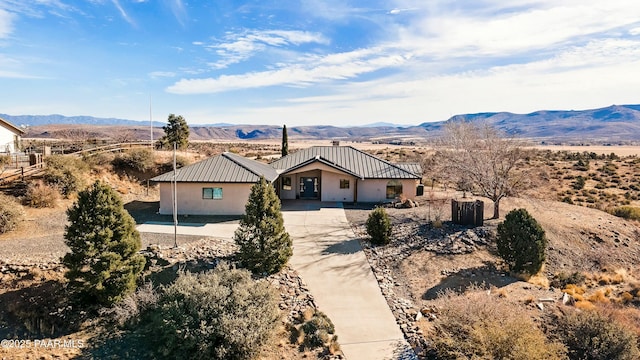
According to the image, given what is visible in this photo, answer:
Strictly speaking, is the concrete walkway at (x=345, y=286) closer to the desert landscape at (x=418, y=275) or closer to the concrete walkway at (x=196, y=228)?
the desert landscape at (x=418, y=275)

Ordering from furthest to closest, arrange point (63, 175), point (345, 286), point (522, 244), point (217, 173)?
point (217, 173) → point (63, 175) → point (522, 244) → point (345, 286)

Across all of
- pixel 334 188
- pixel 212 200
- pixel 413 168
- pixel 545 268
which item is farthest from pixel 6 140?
pixel 545 268

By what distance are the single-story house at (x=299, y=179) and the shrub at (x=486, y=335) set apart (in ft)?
50.0

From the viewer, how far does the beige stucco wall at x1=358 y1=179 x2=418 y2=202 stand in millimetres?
29391

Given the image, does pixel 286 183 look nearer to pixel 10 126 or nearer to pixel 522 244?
pixel 522 244

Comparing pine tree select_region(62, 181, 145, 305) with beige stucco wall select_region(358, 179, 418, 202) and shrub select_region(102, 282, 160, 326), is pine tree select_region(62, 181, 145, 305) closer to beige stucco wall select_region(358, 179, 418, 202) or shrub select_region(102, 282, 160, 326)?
shrub select_region(102, 282, 160, 326)

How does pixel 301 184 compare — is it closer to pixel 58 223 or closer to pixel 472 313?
pixel 58 223

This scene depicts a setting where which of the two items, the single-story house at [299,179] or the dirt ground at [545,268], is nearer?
Answer: the dirt ground at [545,268]

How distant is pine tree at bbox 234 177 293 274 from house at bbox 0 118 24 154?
2340 cm

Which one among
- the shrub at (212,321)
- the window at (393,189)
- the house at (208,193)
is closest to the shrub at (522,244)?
the shrub at (212,321)

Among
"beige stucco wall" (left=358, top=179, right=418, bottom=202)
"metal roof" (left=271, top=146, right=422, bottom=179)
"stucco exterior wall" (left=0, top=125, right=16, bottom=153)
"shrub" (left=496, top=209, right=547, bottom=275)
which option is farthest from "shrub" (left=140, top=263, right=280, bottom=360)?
"stucco exterior wall" (left=0, top=125, right=16, bottom=153)

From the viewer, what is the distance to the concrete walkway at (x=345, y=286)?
37.2ft

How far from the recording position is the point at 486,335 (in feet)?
32.1

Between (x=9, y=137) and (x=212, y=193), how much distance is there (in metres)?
18.4
